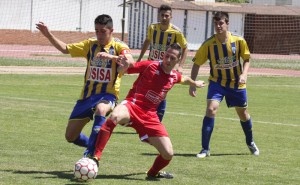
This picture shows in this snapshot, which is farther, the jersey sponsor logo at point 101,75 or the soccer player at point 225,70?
the soccer player at point 225,70

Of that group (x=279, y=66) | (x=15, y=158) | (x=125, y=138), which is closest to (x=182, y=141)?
(x=125, y=138)

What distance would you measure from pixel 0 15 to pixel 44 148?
44995 millimetres

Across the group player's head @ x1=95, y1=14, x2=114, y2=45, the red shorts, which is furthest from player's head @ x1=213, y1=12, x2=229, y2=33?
the red shorts

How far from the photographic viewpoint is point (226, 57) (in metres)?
12.1

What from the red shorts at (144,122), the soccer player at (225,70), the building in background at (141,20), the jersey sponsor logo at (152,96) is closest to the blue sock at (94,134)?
the red shorts at (144,122)

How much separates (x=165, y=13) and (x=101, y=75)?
12.0 feet

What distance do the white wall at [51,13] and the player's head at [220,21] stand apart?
1737 inches

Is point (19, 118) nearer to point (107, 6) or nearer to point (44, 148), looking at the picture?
point (44, 148)

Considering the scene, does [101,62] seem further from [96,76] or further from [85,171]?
[85,171]

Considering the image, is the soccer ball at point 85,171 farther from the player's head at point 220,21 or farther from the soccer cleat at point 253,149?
the soccer cleat at point 253,149

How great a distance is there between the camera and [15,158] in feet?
34.3

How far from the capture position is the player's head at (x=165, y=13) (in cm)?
1331

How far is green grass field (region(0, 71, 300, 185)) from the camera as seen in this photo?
31.5 feet

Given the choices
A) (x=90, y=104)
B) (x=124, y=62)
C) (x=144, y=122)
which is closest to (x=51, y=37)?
(x=90, y=104)
